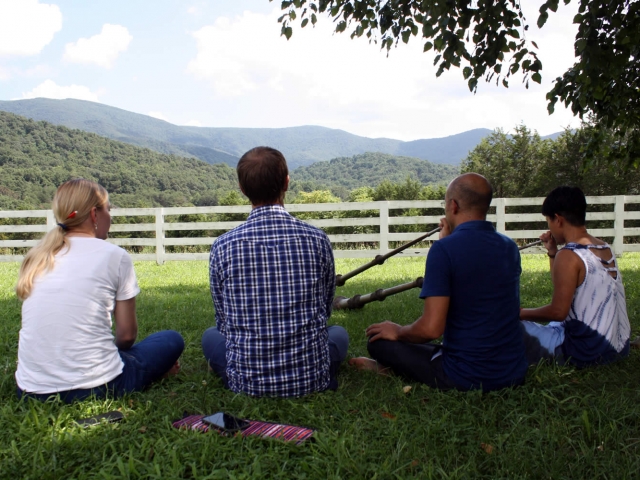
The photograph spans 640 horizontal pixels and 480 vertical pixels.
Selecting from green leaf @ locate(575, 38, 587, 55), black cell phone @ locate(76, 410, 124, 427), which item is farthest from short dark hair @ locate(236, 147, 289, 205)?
green leaf @ locate(575, 38, 587, 55)

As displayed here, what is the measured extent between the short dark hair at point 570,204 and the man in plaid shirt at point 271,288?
1.53 meters

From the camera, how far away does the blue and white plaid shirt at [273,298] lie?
2750mm

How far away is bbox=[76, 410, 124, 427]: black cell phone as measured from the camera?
2.55 meters

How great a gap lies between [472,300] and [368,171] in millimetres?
140625

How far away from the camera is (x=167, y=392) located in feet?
10.2

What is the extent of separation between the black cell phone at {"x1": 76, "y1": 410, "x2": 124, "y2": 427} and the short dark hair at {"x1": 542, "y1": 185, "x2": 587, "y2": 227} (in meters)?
2.79

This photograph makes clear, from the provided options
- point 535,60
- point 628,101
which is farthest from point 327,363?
point 628,101

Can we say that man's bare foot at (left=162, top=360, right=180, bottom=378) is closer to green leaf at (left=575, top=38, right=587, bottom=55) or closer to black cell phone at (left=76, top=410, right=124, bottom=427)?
black cell phone at (left=76, top=410, right=124, bottom=427)

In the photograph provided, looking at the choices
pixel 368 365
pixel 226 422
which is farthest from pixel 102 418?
pixel 368 365

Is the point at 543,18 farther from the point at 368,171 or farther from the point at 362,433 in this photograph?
the point at 368,171

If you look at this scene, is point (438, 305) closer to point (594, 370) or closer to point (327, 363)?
point (327, 363)

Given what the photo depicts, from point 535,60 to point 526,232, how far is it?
7.59 meters

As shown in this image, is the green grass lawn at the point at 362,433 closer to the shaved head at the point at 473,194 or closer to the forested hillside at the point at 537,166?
the shaved head at the point at 473,194

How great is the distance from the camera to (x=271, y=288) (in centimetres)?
275
